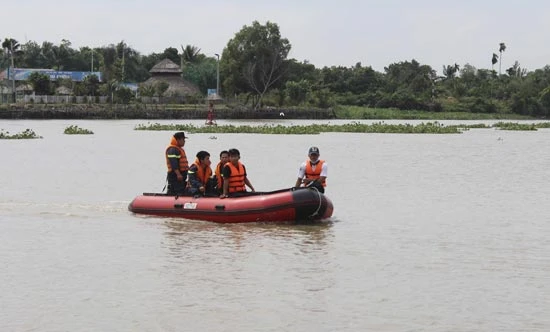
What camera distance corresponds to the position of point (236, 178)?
53.5ft

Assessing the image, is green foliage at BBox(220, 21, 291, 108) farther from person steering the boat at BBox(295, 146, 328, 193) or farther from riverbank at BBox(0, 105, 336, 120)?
person steering the boat at BBox(295, 146, 328, 193)

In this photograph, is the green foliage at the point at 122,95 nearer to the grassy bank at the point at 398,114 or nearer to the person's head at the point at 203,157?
the grassy bank at the point at 398,114

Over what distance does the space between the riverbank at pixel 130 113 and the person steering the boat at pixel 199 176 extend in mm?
61533

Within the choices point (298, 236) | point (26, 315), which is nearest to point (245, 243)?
point (298, 236)

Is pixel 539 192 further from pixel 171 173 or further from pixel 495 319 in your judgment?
pixel 495 319

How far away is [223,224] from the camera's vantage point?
53.5 ft

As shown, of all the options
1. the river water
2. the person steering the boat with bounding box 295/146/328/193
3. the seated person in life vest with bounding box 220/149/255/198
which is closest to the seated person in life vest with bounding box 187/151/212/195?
the seated person in life vest with bounding box 220/149/255/198

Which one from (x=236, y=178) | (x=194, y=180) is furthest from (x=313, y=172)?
(x=194, y=180)

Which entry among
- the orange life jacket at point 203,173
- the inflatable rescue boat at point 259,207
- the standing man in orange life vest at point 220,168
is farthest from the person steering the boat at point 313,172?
the orange life jacket at point 203,173

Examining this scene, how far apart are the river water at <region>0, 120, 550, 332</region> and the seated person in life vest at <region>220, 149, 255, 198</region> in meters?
A: 0.73

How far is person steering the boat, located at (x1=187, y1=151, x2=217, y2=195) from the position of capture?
16.5 m

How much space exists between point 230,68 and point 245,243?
79.9 metres

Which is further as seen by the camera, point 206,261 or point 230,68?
point 230,68

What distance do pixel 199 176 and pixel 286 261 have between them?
375 centimetres
